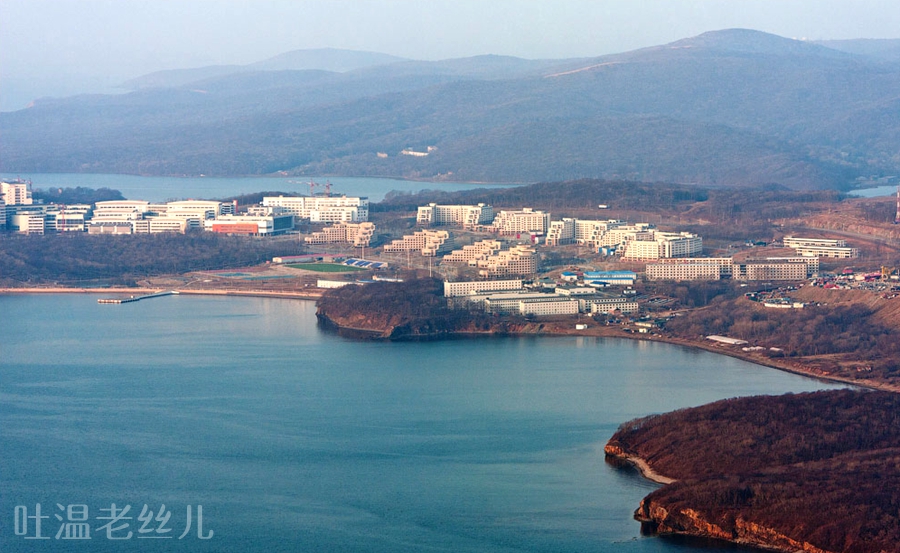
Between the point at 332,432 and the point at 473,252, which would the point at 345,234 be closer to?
the point at 473,252

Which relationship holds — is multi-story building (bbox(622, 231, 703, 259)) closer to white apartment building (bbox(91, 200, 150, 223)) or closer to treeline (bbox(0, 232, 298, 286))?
treeline (bbox(0, 232, 298, 286))

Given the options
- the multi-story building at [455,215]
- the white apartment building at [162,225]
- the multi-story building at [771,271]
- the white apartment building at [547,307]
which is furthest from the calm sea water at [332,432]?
the multi-story building at [455,215]

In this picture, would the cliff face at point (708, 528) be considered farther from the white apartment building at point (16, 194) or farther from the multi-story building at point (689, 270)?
the white apartment building at point (16, 194)

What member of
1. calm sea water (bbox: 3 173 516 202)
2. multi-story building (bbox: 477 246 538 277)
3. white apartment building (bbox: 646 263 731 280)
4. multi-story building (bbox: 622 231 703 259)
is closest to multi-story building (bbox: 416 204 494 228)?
multi-story building (bbox: 622 231 703 259)

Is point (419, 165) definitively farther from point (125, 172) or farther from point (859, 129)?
point (859, 129)

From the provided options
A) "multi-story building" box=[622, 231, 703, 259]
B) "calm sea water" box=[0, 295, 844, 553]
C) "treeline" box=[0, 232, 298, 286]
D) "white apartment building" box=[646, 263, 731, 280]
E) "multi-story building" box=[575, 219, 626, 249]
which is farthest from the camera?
"multi-story building" box=[575, 219, 626, 249]

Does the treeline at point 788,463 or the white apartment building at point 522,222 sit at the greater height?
the white apartment building at point 522,222
